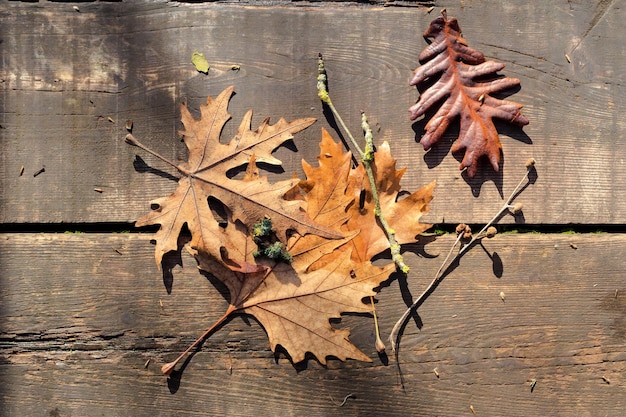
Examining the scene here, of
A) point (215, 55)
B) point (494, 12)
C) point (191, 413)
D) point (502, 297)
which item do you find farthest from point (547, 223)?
point (191, 413)

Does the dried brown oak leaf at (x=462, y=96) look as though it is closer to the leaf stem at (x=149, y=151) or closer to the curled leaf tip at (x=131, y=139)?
the leaf stem at (x=149, y=151)

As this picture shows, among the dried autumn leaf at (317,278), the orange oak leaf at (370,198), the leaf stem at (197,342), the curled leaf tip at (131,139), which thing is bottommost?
the leaf stem at (197,342)

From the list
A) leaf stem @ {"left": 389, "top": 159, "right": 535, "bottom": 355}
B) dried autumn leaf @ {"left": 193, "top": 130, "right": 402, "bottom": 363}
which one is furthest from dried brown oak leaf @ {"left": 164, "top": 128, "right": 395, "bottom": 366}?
leaf stem @ {"left": 389, "top": 159, "right": 535, "bottom": 355}

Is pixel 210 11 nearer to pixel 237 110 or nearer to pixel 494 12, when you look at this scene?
pixel 237 110

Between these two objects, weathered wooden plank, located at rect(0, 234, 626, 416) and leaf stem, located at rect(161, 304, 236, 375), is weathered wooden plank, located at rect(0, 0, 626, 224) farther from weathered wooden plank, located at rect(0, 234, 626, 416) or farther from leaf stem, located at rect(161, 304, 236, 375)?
leaf stem, located at rect(161, 304, 236, 375)

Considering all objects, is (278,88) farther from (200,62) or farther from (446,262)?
(446,262)

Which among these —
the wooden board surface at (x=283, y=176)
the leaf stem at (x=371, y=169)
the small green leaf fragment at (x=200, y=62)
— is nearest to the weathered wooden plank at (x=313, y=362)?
the wooden board surface at (x=283, y=176)
